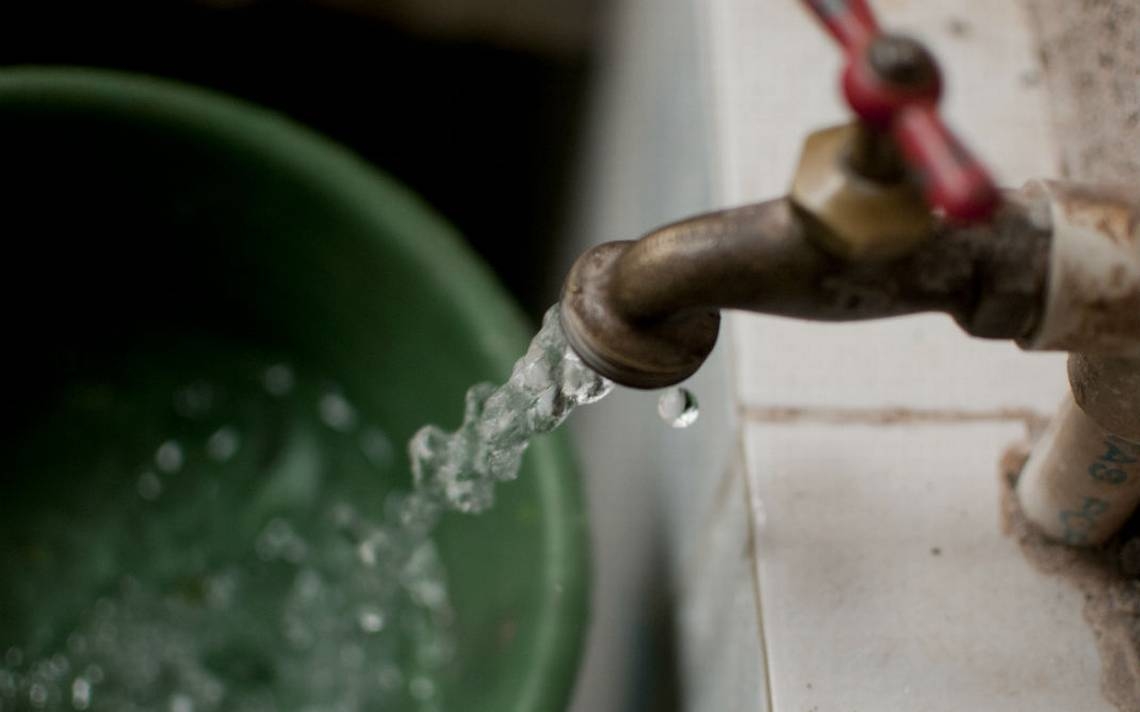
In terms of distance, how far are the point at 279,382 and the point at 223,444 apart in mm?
42

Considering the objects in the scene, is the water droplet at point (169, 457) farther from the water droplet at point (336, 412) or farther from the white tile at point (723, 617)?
the white tile at point (723, 617)

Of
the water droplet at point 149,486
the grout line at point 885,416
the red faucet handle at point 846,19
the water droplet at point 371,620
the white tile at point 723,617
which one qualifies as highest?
the red faucet handle at point 846,19

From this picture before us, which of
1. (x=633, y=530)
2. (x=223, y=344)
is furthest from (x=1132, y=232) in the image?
(x=223, y=344)

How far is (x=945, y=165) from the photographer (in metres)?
0.22

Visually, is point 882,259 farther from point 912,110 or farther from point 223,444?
point 223,444

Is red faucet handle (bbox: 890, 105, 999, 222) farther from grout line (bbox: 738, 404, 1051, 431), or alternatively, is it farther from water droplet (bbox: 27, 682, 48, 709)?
water droplet (bbox: 27, 682, 48, 709)

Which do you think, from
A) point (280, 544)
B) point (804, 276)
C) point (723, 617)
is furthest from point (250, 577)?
point (804, 276)

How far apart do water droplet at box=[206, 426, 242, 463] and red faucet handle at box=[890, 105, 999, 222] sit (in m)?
0.46

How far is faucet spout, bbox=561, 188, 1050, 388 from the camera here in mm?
274

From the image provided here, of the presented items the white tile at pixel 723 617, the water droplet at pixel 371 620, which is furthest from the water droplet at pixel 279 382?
the white tile at pixel 723 617

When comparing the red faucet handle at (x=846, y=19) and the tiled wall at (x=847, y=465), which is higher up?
the red faucet handle at (x=846, y=19)

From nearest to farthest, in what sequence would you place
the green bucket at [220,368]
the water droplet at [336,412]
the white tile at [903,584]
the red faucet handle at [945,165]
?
the red faucet handle at [945,165] → the white tile at [903,584] → the green bucket at [220,368] → the water droplet at [336,412]

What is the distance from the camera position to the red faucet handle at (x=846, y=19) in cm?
25

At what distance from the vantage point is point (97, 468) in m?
0.60
